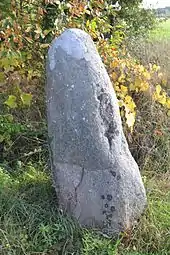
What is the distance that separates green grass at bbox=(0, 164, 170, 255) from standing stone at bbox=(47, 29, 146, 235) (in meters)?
0.11

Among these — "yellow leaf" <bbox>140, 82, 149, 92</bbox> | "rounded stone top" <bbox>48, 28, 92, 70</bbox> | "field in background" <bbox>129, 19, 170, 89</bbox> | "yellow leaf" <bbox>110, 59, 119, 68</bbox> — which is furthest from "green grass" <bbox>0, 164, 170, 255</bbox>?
"field in background" <bbox>129, 19, 170, 89</bbox>

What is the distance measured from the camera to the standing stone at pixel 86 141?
369 cm

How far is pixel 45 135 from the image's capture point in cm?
505

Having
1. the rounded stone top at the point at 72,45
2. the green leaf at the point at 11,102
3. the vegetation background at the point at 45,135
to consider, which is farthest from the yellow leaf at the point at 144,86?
the rounded stone top at the point at 72,45

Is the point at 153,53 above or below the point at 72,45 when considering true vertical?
below

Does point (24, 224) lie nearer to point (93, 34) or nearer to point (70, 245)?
point (70, 245)

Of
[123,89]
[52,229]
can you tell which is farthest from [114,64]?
[52,229]

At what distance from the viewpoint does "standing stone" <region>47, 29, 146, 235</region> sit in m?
3.69

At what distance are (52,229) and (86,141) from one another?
674 mm

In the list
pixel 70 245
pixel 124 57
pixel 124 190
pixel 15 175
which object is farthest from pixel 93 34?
pixel 70 245

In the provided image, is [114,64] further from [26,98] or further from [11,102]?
[11,102]

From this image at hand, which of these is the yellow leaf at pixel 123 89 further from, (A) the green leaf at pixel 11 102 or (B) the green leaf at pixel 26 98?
(A) the green leaf at pixel 11 102

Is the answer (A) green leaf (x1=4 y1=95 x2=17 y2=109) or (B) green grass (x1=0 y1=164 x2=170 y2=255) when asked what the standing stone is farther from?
(A) green leaf (x1=4 y1=95 x2=17 y2=109)

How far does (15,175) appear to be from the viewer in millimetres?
4562
